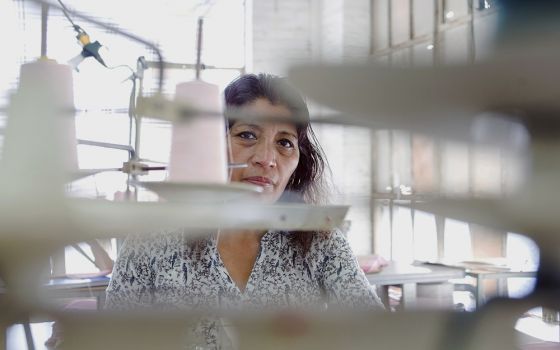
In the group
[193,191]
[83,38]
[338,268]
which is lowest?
[338,268]

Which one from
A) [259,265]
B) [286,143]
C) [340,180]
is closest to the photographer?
[340,180]

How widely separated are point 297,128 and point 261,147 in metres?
0.06

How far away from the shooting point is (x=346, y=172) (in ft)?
1.16

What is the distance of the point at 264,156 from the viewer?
18.6 inches

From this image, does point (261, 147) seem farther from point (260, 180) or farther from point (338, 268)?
point (338, 268)

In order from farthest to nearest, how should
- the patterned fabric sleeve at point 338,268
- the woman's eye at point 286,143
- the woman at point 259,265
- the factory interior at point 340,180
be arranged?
the patterned fabric sleeve at point 338,268 < the woman at point 259,265 < the woman's eye at point 286,143 < the factory interior at point 340,180

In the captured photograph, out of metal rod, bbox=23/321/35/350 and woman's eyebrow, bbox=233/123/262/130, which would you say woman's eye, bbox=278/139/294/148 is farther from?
metal rod, bbox=23/321/35/350

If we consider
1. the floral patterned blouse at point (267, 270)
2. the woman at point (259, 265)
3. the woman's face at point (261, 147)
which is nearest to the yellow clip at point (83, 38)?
the woman's face at point (261, 147)

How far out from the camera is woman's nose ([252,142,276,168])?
0.44 m

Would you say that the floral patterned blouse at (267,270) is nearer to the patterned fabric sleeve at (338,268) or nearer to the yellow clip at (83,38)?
the patterned fabric sleeve at (338,268)

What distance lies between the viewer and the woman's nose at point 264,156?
1.45 ft

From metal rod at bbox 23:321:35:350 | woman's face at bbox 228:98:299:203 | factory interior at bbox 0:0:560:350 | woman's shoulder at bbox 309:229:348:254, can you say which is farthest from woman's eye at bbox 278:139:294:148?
woman's shoulder at bbox 309:229:348:254

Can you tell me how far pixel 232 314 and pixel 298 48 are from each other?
0.14m

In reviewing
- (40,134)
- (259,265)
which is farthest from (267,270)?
(40,134)
